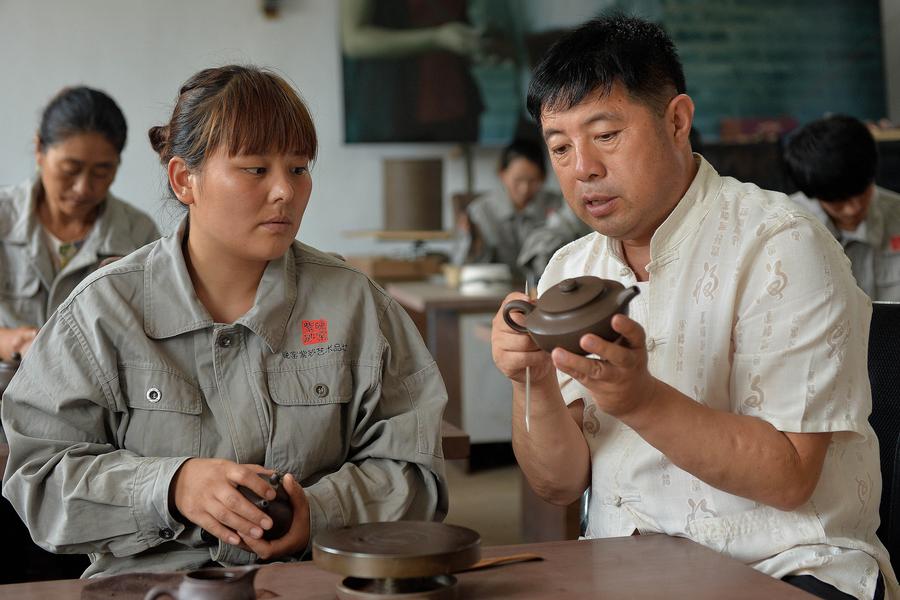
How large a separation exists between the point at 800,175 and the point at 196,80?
2087 millimetres

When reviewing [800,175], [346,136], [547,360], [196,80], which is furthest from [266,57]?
[547,360]

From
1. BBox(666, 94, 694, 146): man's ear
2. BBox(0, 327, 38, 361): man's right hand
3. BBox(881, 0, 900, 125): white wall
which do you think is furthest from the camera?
BBox(881, 0, 900, 125): white wall

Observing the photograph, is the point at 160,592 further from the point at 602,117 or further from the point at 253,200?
the point at 602,117

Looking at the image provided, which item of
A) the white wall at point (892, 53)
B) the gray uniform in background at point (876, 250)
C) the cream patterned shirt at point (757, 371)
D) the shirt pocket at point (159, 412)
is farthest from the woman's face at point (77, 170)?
the white wall at point (892, 53)

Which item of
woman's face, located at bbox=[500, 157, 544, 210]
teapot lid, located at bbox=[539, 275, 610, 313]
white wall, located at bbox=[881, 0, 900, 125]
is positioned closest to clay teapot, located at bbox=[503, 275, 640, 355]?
teapot lid, located at bbox=[539, 275, 610, 313]

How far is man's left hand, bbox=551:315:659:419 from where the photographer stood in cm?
111

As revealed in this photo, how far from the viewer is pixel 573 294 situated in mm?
1131

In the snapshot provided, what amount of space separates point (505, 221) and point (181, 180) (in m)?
3.87

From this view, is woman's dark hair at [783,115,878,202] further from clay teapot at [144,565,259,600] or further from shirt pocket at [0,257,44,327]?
clay teapot at [144,565,259,600]

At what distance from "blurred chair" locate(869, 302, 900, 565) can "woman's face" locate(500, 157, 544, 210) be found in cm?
376

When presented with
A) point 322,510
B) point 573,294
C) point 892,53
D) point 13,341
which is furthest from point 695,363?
point 892,53

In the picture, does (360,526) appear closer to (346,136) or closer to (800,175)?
(800,175)

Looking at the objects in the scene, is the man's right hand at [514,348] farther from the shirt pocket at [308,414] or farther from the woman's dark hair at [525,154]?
the woman's dark hair at [525,154]

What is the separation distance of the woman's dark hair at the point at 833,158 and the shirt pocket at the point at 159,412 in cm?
220
